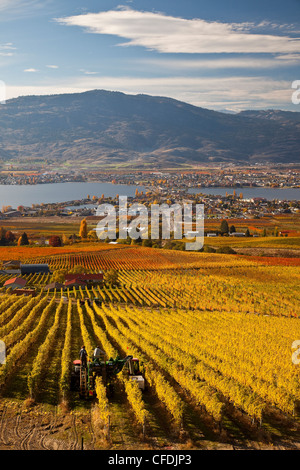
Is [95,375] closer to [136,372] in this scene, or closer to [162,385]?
[136,372]

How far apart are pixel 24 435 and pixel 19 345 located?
502 cm

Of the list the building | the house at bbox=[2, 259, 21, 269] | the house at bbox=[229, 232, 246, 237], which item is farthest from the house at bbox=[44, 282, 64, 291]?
the house at bbox=[229, 232, 246, 237]

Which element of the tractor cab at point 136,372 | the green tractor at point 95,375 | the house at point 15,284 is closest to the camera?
the green tractor at point 95,375

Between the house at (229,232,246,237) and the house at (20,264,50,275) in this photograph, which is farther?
the house at (229,232,246,237)

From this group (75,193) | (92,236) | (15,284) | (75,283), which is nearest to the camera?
(15,284)

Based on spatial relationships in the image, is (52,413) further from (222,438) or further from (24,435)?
(222,438)

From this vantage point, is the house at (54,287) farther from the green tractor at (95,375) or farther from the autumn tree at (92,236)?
the autumn tree at (92,236)

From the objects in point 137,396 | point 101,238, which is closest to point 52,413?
point 137,396

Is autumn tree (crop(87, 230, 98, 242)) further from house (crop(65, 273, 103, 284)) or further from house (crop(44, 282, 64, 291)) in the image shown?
house (crop(44, 282, 64, 291))

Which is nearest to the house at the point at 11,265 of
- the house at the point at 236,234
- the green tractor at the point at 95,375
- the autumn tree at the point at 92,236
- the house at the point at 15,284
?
the house at the point at 15,284

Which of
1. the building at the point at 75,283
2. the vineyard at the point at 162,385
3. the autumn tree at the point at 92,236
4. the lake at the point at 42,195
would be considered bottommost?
the autumn tree at the point at 92,236

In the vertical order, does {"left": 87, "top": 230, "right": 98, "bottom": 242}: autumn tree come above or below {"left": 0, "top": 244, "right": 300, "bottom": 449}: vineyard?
below

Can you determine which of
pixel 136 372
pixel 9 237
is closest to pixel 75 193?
pixel 9 237

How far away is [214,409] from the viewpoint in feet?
28.7
